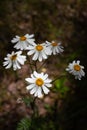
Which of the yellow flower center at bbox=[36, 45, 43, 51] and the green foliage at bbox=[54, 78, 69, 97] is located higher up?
the green foliage at bbox=[54, 78, 69, 97]

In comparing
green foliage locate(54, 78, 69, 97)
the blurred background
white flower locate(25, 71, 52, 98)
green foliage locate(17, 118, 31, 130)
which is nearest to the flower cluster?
white flower locate(25, 71, 52, 98)

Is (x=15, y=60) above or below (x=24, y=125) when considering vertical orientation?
above

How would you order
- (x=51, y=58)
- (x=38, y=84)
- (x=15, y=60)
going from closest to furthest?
1. (x=38, y=84)
2. (x=15, y=60)
3. (x=51, y=58)

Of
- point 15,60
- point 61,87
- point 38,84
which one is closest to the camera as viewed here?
point 38,84

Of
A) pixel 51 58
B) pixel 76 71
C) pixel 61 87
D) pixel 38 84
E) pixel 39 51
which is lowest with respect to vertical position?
pixel 38 84

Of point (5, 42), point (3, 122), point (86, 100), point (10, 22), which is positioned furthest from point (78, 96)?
point (10, 22)

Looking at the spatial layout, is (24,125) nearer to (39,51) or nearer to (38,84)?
(38,84)

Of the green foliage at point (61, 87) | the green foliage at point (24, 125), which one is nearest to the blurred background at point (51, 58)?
the green foliage at point (61, 87)

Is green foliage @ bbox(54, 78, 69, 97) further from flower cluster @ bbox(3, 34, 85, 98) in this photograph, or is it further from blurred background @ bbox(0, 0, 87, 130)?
flower cluster @ bbox(3, 34, 85, 98)

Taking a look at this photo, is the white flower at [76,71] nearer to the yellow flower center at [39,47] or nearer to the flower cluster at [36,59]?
the flower cluster at [36,59]

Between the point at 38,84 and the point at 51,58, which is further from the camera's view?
the point at 51,58

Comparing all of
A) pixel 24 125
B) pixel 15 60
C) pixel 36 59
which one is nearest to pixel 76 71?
pixel 36 59
